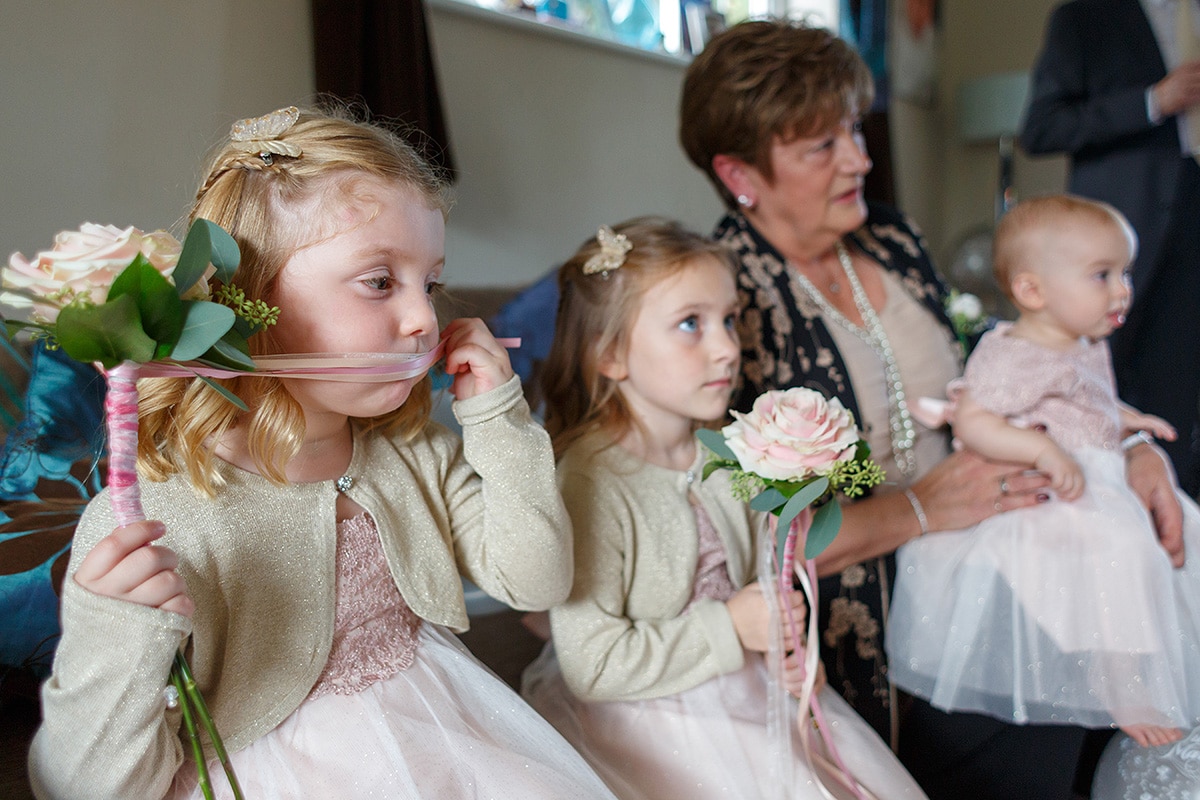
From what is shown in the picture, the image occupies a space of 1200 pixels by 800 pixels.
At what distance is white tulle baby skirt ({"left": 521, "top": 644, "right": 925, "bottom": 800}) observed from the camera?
3.95ft

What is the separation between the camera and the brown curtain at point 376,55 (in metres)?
2.17

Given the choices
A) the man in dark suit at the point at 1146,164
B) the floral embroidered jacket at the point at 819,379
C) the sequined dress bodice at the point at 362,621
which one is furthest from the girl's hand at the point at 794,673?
the man in dark suit at the point at 1146,164

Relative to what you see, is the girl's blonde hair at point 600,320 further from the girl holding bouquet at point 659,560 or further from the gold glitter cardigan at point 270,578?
the gold glitter cardigan at point 270,578

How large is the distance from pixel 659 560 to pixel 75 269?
827 millimetres

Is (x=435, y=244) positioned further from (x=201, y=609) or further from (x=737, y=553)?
(x=737, y=553)

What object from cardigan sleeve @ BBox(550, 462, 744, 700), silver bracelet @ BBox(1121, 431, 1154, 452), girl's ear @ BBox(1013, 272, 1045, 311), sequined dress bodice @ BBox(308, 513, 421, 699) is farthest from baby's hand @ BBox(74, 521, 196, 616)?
silver bracelet @ BBox(1121, 431, 1154, 452)

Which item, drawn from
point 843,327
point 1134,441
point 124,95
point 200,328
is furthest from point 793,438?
point 124,95

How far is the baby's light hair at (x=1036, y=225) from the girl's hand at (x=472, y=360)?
3.54 feet

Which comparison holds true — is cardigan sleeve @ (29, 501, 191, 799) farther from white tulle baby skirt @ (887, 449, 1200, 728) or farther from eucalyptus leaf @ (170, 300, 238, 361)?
white tulle baby skirt @ (887, 449, 1200, 728)

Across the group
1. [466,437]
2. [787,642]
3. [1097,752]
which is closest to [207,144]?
[466,437]

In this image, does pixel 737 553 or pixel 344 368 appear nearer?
pixel 344 368

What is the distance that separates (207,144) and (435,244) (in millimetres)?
1210

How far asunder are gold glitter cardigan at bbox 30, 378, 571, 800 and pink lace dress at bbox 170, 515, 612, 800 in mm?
26

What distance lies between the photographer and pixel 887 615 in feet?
5.38
